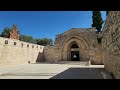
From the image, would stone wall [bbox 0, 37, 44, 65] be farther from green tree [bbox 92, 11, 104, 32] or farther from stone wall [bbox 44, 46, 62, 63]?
green tree [bbox 92, 11, 104, 32]

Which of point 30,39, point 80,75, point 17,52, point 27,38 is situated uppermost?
point 27,38

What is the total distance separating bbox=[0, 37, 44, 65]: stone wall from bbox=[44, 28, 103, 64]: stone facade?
3739 mm

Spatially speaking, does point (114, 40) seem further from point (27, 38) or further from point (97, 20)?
point (27, 38)

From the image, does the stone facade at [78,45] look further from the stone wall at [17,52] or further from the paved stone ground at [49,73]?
the paved stone ground at [49,73]

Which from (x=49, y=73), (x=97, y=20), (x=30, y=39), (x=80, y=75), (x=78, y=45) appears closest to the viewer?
(x=80, y=75)

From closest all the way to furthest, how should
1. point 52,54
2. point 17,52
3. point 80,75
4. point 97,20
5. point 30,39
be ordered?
point 80,75 < point 17,52 < point 52,54 < point 97,20 < point 30,39

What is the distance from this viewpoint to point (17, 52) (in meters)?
18.1

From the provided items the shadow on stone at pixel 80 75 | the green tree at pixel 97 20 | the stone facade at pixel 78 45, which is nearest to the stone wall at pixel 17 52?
the stone facade at pixel 78 45

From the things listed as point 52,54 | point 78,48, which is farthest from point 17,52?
point 78,48

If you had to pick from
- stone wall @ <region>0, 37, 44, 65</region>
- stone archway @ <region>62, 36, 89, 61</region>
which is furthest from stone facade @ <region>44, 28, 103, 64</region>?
stone wall @ <region>0, 37, 44, 65</region>

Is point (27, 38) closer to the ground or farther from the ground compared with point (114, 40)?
farther from the ground

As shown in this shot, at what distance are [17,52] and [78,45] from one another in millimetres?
10332

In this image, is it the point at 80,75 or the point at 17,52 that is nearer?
the point at 80,75
